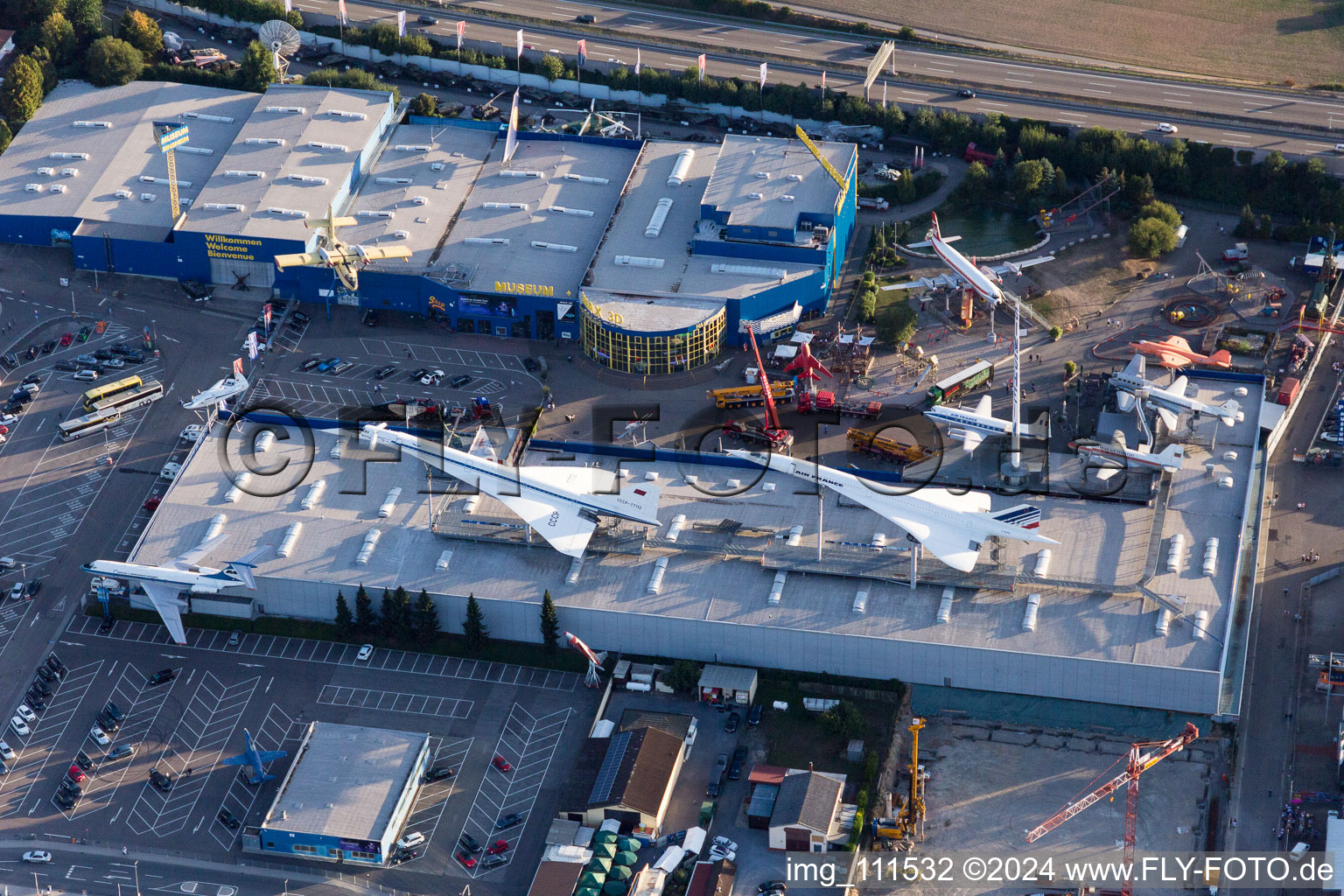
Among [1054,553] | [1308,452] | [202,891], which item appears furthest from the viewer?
[1308,452]

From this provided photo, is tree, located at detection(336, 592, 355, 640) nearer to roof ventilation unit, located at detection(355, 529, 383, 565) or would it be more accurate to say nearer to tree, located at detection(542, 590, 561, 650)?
roof ventilation unit, located at detection(355, 529, 383, 565)

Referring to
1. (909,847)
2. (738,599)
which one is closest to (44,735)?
(738,599)

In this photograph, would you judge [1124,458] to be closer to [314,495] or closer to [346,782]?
[314,495]

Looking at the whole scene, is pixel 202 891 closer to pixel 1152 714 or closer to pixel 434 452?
pixel 434 452

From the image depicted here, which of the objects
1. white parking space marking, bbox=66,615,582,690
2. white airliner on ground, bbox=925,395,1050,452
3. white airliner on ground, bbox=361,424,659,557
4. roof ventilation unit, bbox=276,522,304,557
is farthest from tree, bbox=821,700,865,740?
roof ventilation unit, bbox=276,522,304,557

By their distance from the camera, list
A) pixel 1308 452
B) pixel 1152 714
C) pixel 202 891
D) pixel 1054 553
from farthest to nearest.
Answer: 1. pixel 1308 452
2. pixel 1054 553
3. pixel 1152 714
4. pixel 202 891
